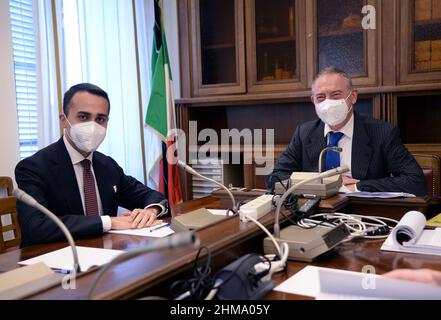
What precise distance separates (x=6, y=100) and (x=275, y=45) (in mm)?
1894

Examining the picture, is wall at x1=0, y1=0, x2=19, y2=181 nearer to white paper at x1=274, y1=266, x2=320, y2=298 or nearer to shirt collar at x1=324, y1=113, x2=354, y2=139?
shirt collar at x1=324, y1=113, x2=354, y2=139

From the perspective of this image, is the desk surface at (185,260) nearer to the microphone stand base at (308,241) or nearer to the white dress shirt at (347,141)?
the microphone stand base at (308,241)

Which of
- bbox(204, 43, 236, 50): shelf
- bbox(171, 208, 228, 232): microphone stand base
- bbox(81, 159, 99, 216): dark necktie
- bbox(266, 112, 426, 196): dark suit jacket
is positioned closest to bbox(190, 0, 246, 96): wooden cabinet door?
bbox(204, 43, 236, 50): shelf

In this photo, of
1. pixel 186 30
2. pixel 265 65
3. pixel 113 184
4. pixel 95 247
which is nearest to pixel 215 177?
pixel 265 65

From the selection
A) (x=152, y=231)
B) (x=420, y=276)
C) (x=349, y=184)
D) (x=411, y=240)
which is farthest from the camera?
(x=349, y=184)

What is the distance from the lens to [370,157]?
269 centimetres

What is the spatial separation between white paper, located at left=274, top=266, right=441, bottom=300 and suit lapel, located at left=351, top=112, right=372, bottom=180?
1.71 meters

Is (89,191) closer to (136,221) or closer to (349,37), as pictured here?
(136,221)

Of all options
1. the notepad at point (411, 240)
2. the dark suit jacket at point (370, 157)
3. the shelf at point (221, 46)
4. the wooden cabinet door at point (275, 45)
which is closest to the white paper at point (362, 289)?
the notepad at point (411, 240)

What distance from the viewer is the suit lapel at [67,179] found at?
1973 mm

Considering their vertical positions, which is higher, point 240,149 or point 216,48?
point 216,48

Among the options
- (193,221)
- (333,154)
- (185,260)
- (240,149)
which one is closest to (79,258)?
(193,221)

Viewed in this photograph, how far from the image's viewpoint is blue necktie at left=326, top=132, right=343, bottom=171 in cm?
272
